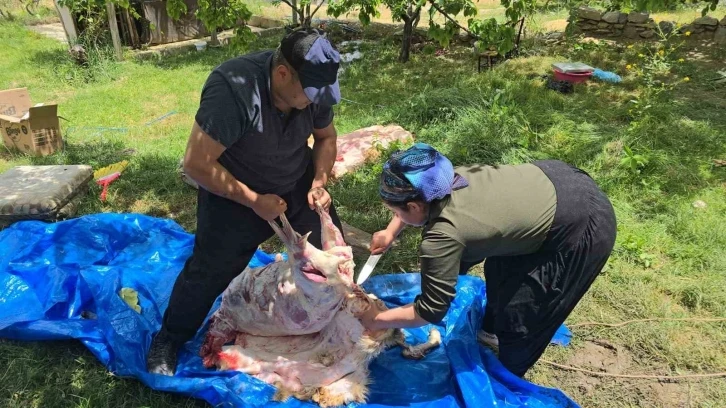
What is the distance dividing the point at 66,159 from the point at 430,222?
4.90 metres

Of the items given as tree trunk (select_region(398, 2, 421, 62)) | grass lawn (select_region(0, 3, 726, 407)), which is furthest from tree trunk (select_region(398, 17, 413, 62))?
grass lawn (select_region(0, 3, 726, 407))

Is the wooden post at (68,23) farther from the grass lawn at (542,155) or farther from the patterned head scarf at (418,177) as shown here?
the patterned head scarf at (418,177)

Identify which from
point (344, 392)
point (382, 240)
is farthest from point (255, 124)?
point (344, 392)

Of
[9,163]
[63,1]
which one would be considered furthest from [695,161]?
[63,1]

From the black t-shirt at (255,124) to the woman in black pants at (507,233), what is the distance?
0.62 m

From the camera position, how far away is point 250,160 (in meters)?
2.33

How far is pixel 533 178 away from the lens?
6.99 ft

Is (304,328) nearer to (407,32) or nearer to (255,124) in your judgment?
(255,124)

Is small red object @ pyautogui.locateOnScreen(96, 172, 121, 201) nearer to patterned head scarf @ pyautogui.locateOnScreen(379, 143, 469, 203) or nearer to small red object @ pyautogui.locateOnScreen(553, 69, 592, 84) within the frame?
patterned head scarf @ pyautogui.locateOnScreen(379, 143, 469, 203)

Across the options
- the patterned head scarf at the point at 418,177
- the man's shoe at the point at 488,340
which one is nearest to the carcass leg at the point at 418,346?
the man's shoe at the point at 488,340

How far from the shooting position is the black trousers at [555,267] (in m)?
2.15

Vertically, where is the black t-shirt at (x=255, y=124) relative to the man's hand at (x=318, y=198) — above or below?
above

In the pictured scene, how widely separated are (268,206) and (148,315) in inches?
52.8

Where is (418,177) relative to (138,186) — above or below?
above
